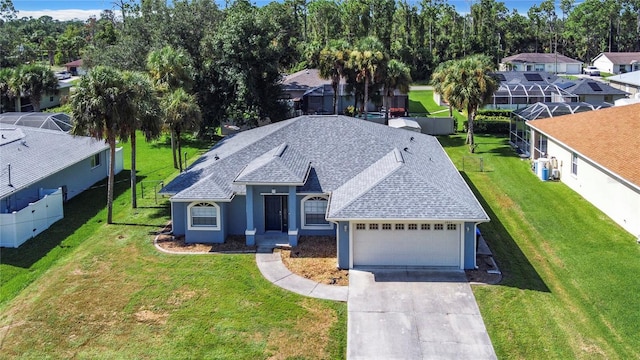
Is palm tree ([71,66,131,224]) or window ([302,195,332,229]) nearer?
window ([302,195,332,229])

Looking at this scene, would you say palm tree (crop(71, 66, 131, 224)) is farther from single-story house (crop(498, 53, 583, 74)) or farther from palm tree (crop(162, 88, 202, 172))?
single-story house (crop(498, 53, 583, 74))

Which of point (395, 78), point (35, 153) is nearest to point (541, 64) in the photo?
point (395, 78)

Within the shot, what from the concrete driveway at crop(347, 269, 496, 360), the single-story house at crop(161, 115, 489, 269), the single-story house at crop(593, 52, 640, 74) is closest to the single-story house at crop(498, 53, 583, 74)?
the single-story house at crop(593, 52, 640, 74)

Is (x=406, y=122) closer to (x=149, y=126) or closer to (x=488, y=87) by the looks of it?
(x=488, y=87)

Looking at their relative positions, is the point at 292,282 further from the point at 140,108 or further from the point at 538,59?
the point at 538,59

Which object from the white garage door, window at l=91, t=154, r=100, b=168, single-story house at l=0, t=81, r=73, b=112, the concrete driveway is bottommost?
the concrete driveway

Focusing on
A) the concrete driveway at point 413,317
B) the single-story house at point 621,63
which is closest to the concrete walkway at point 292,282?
the concrete driveway at point 413,317

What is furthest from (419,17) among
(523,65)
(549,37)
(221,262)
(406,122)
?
(221,262)
